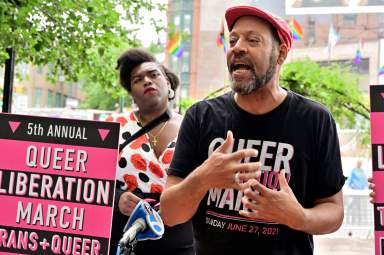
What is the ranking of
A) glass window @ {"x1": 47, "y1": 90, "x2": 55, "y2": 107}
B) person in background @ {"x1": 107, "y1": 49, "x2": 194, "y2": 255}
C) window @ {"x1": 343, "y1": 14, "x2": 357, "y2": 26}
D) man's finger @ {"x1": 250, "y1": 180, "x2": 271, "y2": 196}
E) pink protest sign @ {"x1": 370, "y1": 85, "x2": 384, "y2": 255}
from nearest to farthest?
man's finger @ {"x1": 250, "y1": 180, "x2": 271, "y2": 196}
pink protest sign @ {"x1": 370, "y1": 85, "x2": 384, "y2": 255}
person in background @ {"x1": 107, "y1": 49, "x2": 194, "y2": 255}
window @ {"x1": 343, "y1": 14, "x2": 357, "y2": 26}
glass window @ {"x1": 47, "y1": 90, "x2": 55, "y2": 107}

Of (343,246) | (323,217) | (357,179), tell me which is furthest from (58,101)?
(323,217)

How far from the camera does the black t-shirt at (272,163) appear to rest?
1.64m

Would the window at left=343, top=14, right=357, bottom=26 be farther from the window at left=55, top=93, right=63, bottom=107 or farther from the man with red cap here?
the window at left=55, top=93, right=63, bottom=107

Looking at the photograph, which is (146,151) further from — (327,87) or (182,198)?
(327,87)

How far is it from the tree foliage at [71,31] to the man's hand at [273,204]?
280 cm

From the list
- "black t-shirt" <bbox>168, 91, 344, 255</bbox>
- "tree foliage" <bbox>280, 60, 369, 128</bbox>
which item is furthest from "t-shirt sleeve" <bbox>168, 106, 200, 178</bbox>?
"tree foliage" <bbox>280, 60, 369, 128</bbox>

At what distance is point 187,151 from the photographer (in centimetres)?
172

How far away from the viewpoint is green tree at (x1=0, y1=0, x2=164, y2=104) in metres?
4.08

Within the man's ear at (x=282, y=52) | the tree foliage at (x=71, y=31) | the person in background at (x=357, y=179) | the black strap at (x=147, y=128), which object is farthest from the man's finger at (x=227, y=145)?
the person in background at (x=357, y=179)

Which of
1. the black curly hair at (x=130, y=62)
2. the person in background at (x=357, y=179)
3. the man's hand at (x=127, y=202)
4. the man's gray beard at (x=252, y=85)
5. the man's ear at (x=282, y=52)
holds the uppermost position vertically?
the black curly hair at (x=130, y=62)

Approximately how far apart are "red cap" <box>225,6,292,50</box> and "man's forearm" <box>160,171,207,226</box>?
0.51 meters

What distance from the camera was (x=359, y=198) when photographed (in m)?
9.45

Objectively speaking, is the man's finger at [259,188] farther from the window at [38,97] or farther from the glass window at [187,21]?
the window at [38,97]

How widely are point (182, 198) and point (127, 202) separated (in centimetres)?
105
